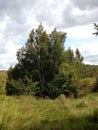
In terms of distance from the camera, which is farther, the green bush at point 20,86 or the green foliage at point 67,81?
the green foliage at point 67,81

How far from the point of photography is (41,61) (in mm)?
62656

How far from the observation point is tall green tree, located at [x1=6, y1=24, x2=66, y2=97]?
6109 cm

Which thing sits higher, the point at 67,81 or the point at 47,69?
the point at 47,69

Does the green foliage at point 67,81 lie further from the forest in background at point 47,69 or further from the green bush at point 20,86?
the green bush at point 20,86

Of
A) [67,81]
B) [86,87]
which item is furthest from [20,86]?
[86,87]

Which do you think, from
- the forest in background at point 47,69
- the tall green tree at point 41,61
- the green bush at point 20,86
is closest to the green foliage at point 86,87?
the forest in background at point 47,69

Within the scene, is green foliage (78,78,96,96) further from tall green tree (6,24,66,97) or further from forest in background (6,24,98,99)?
tall green tree (6,24,66,97)

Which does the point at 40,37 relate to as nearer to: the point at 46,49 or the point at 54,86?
the point at 46,49

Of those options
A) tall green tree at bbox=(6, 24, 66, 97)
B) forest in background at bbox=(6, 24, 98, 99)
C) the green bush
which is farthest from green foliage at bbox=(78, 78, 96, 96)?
the green bush

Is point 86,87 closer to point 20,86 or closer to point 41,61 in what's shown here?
point 41,61

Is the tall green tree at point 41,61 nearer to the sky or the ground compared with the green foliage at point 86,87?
nearer to the sky

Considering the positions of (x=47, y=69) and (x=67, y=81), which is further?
→ (x=47, y=69)

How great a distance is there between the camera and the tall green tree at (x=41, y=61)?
61.1 meters

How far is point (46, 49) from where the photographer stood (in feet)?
205
